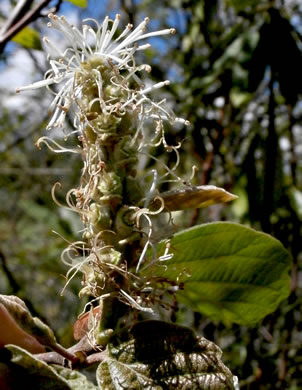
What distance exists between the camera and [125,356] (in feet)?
1.72

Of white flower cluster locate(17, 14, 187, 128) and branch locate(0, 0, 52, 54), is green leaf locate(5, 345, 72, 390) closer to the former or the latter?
white flower cluster locate(17, 14, 187, 128)

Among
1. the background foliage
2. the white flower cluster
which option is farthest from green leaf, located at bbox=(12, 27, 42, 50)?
the white flower cluster

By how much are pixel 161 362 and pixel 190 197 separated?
168 mm

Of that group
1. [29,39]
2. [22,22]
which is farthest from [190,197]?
[29,39]

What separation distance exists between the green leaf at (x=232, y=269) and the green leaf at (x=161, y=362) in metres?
0.19

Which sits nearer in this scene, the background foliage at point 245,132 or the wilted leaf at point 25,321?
the wilted leaf at point 25,321

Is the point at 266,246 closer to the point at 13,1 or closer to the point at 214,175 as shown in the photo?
Result: the point at 214,175

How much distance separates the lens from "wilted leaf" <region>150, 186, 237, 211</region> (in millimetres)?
608

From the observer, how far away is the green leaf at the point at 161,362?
509 mm

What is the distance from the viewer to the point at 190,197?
0.61m

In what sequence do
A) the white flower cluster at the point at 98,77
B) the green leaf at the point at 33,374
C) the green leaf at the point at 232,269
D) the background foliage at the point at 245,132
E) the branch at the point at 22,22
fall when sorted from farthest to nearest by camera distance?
1. the background foliage at the point at 245,132
2. the branch at the point at 22,22
3. the green leaf at the point at 232,269
4. the white flower cluster at the point at 98,77
5. the green leaf at the point at 33,374

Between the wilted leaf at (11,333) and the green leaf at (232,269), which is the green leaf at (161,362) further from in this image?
the green leaf at (232,269)

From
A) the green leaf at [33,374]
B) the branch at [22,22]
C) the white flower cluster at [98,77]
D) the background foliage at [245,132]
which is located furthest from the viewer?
the background foliage at [245,132]

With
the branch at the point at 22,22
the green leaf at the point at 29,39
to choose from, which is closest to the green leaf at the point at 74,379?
the branch at the point at 22,22
